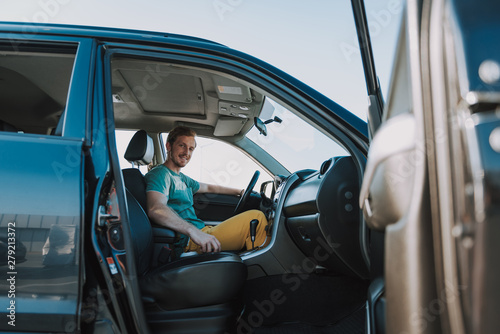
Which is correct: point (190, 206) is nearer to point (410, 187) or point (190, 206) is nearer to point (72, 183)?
point (72, 183)

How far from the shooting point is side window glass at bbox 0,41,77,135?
1.46 m

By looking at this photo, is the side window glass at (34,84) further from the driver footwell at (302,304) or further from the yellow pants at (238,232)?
the driver footwell at (302,304)

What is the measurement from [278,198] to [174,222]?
0.61m

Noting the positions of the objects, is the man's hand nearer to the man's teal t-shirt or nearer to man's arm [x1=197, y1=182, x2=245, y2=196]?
the man's teal t-shirt

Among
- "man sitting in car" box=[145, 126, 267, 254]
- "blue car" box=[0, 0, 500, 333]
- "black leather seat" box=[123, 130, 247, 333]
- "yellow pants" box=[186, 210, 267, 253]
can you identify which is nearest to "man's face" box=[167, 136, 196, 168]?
"man sitting in car" box=[145, 126, 267, 254]

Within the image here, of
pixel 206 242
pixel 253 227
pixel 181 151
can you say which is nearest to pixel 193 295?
pixel 206 242

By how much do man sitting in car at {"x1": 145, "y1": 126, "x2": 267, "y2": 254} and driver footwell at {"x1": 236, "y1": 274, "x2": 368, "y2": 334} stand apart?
338mm

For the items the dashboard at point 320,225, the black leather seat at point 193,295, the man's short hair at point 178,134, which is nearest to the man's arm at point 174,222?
the dashboard at point 320,225

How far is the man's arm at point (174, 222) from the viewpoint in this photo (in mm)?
2023

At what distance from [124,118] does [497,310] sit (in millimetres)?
2954

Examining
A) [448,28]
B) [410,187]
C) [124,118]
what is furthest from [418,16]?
[124,118]

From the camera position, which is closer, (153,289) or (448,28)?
(448,28)

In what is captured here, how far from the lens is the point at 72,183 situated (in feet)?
3.91

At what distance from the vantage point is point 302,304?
1.96 m
